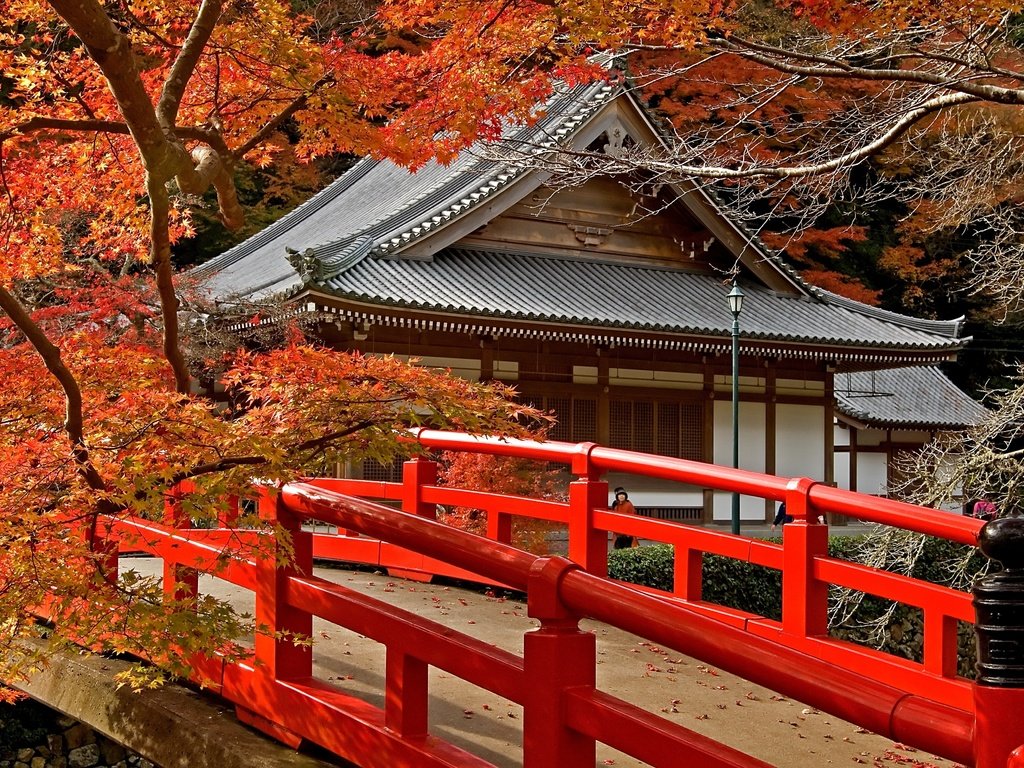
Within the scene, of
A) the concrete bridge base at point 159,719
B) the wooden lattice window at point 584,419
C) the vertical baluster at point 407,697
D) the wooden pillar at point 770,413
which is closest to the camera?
the vertical baluster at point 407,697

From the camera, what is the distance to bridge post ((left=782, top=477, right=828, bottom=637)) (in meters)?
5.17

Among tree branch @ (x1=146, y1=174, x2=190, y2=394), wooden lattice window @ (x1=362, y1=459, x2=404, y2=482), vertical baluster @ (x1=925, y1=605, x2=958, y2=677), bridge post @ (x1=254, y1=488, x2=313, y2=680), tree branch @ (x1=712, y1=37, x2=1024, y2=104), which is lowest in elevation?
wooden lattice window @ (x1=362, y1=459, x2=404, y2=482)

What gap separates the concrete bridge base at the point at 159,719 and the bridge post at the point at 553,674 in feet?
3.63

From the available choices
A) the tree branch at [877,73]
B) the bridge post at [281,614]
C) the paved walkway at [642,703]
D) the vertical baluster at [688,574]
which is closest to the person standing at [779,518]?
the tree branch at [877,73]

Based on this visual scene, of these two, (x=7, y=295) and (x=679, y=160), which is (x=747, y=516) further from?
(x=7, y=295)

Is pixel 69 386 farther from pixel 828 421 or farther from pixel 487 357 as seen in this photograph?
pixel 828 421

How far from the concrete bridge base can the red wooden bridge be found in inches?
4.3

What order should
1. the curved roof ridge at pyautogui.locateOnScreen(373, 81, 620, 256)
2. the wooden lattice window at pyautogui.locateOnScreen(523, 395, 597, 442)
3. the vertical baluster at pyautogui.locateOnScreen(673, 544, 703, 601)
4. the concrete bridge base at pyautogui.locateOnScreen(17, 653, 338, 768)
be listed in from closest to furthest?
the concrete bridge base at pyautogui.locateOnScreen(17, 653, 338, 768)
the vertical baluster at pyautogui.locateOnScreen(673, 544, 703, 601)
the curved roof ridge at pyautogui.locateOnScreen(373, 81, 620, 256)
the wooden lattice window at pyautogui.locateOnScreen(523, 395, 597, 442)

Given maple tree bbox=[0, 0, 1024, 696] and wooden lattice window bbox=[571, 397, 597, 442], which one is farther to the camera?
wooden lattice window bbox=[571, 397, 597, 442]

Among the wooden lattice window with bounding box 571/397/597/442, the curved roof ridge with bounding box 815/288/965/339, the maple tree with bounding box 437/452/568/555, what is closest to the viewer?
the maple tree with bounding box 437/452/568/555

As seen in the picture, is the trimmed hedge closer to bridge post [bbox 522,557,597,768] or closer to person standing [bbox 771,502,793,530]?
person standing [bbox 771,502,793,530]

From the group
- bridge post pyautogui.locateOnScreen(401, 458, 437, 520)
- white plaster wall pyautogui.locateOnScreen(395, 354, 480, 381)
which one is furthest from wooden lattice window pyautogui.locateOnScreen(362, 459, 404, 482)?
bridge post pyautogui.locateOnScreen(401, 458, 437, 520)

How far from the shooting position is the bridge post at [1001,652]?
6.92 ft

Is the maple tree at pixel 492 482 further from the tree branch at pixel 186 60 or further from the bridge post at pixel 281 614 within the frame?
the tree branch at pixel 186 60
